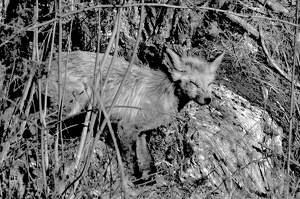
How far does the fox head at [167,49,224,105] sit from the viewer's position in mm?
6094

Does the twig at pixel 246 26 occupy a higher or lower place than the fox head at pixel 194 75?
higher

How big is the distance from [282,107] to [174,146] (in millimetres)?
1949

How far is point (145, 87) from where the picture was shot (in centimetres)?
656

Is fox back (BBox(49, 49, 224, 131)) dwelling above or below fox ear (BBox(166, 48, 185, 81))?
below

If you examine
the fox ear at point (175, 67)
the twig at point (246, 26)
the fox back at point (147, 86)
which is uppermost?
the twig at point (246, 26)

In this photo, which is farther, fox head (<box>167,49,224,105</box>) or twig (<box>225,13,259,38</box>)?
twig (<box>225,13,259,38</box>)

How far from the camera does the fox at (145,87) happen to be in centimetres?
613

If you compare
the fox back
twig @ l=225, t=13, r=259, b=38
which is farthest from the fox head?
twig @ l=225, t=13, r=259, b=38

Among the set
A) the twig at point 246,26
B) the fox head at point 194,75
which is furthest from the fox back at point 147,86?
the twig at point 246,26

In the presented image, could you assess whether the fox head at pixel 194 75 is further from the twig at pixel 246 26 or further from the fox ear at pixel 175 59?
the twig at pixel 246 26

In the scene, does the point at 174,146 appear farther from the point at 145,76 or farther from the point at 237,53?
the point at 237,53

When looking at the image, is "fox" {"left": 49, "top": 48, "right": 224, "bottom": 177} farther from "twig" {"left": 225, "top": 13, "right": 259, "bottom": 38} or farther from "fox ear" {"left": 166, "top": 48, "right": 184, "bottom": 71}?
"twig" {"left": 225, "top": 13, "right": 259, "bottom": 38}

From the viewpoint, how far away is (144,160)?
20.9 feet

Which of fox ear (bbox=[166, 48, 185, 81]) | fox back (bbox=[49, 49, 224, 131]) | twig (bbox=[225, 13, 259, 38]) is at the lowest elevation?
fox back (bbox=[49, 49, 224, 131])
